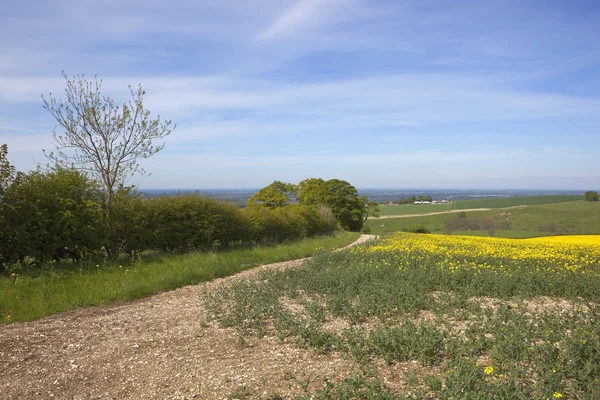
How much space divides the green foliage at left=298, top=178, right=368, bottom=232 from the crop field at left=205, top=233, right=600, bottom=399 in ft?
106

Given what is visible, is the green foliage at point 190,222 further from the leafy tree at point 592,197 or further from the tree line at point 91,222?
the leafy tree at point 592,197

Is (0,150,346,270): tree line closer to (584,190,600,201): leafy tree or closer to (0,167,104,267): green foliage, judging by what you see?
(0,167,104,267): green foliage

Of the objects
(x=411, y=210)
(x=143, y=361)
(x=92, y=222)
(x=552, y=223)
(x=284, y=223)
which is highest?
(x=92, y=222)

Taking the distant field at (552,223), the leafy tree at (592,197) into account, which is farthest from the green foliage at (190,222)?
the leafy tree at (592,197)

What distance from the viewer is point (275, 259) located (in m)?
15.4

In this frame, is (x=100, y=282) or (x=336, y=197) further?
(x=336, y=197)

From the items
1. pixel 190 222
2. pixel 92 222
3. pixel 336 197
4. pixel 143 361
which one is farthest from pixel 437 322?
pixel 336 197

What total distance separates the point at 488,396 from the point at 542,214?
49.8 m

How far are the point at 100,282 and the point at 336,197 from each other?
1405 inches

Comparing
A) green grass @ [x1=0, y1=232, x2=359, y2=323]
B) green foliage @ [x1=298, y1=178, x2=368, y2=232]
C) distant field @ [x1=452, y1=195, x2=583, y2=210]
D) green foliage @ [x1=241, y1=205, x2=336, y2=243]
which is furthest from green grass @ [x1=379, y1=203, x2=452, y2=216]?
green grass @ [x1=0, y1=232, x2=359, y2=323]

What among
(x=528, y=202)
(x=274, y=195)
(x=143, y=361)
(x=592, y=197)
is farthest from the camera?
(x=528, y=202)

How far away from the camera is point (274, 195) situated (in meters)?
40.4

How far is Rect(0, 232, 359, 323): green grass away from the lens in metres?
7.86

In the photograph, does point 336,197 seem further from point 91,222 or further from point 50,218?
point 50,218
